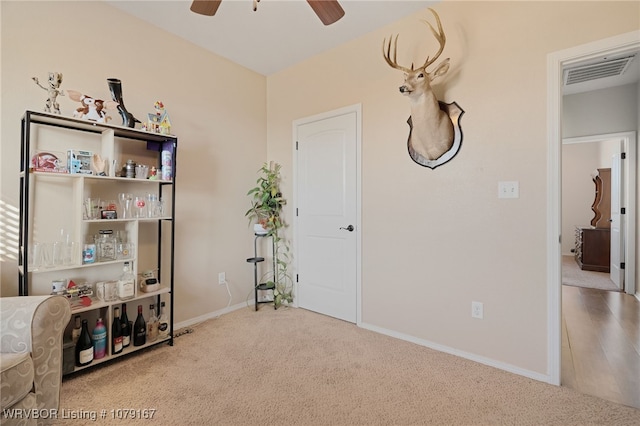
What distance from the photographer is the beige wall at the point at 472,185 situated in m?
1.92

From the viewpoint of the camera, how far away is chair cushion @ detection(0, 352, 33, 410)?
1130mm

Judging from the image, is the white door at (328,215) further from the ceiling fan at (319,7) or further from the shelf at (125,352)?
the shelf at (125,352)

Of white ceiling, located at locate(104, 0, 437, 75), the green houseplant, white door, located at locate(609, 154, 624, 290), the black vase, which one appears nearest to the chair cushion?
the black vase

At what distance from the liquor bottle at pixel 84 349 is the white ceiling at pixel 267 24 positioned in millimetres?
2505

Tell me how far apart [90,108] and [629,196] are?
19.3 feet

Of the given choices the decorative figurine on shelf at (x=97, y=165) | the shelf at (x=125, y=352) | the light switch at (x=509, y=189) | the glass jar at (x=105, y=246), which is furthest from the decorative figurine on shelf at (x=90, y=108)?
the light switch at (x=509, y=189)

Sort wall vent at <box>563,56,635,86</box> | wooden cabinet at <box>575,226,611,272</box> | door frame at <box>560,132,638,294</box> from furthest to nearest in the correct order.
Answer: wooden cabinet at <box>575,226,611,272</box>
door frame at <box>560,132,638,294</box>
wall vent at <box>563,56,635,86</box>

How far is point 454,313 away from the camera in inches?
89.4

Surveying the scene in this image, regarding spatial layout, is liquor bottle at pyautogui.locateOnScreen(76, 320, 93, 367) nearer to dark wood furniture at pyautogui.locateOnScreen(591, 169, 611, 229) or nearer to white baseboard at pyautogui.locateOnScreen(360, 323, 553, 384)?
white baseboard at pyautogui.locateOnScreen(360, 323, 553, 384)

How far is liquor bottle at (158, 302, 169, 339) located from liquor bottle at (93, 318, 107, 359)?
41 centimetres

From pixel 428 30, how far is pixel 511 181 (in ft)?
4.56

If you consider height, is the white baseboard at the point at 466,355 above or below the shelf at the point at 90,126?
below

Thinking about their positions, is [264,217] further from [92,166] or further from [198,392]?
[198,392]

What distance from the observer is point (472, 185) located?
218 cm
